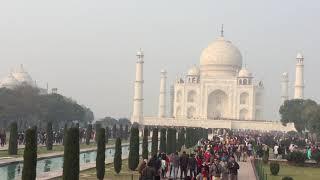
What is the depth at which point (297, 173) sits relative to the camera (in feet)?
66.6

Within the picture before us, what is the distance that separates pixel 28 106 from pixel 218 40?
31608 mm

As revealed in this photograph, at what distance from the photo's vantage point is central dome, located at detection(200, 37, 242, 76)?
73.3m

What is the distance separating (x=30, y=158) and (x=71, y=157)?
0.88m

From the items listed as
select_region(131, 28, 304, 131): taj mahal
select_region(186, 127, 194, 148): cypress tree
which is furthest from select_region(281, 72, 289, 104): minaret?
select_region(186, 127, 194, 148): cypress tree

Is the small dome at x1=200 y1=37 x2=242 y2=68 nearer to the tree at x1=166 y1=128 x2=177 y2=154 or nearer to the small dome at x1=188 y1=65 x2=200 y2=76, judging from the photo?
the small dome at x1=188 y1=65 x2=200 y2=76

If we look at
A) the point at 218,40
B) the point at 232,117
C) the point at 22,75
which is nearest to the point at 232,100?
the point at 232,117

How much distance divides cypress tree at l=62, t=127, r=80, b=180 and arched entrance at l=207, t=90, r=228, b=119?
2367 inches

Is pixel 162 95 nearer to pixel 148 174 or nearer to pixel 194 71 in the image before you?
Result: pixel 194 71

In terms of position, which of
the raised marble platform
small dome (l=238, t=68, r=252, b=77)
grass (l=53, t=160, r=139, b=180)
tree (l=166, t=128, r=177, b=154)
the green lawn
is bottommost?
the green lawn

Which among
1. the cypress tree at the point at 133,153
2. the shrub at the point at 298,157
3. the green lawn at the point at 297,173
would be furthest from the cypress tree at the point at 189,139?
the cypress tree at the point at 133,153

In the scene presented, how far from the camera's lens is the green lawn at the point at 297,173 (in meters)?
18.7

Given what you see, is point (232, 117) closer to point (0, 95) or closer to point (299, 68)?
point (299, 68)

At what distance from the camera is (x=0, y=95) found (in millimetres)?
48625

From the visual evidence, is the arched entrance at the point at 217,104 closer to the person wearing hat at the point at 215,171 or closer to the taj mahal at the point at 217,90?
the taj mahal at the point at 217,90
